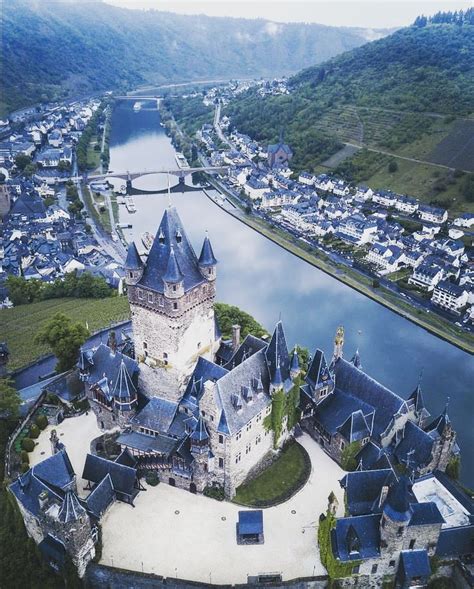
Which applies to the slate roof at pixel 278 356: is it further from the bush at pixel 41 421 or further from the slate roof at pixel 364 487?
the bush at pixel 41 421

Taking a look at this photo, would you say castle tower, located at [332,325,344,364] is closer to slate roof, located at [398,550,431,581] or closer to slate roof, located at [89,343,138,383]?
slate roof, located at [398,550,431,581]

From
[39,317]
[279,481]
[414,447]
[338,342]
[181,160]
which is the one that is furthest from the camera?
[181,160]

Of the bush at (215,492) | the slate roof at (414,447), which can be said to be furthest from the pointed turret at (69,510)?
→ the slate roof at (414,447)

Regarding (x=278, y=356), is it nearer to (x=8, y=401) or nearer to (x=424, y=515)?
(x=424, y=515)

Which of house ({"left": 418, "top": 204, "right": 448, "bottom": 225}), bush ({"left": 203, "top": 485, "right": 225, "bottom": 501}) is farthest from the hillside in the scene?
bush ({"left": 203, "top": 485, "right": 225, "bottom": 501})

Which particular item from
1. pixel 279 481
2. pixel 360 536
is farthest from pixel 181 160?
pixel 360 536

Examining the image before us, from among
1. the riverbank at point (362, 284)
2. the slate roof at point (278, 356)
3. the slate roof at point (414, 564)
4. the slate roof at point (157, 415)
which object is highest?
the slate roof at point (278, 356)

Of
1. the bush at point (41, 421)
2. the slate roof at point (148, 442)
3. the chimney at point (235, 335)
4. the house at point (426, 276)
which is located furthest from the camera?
the house at point (426, 276)
